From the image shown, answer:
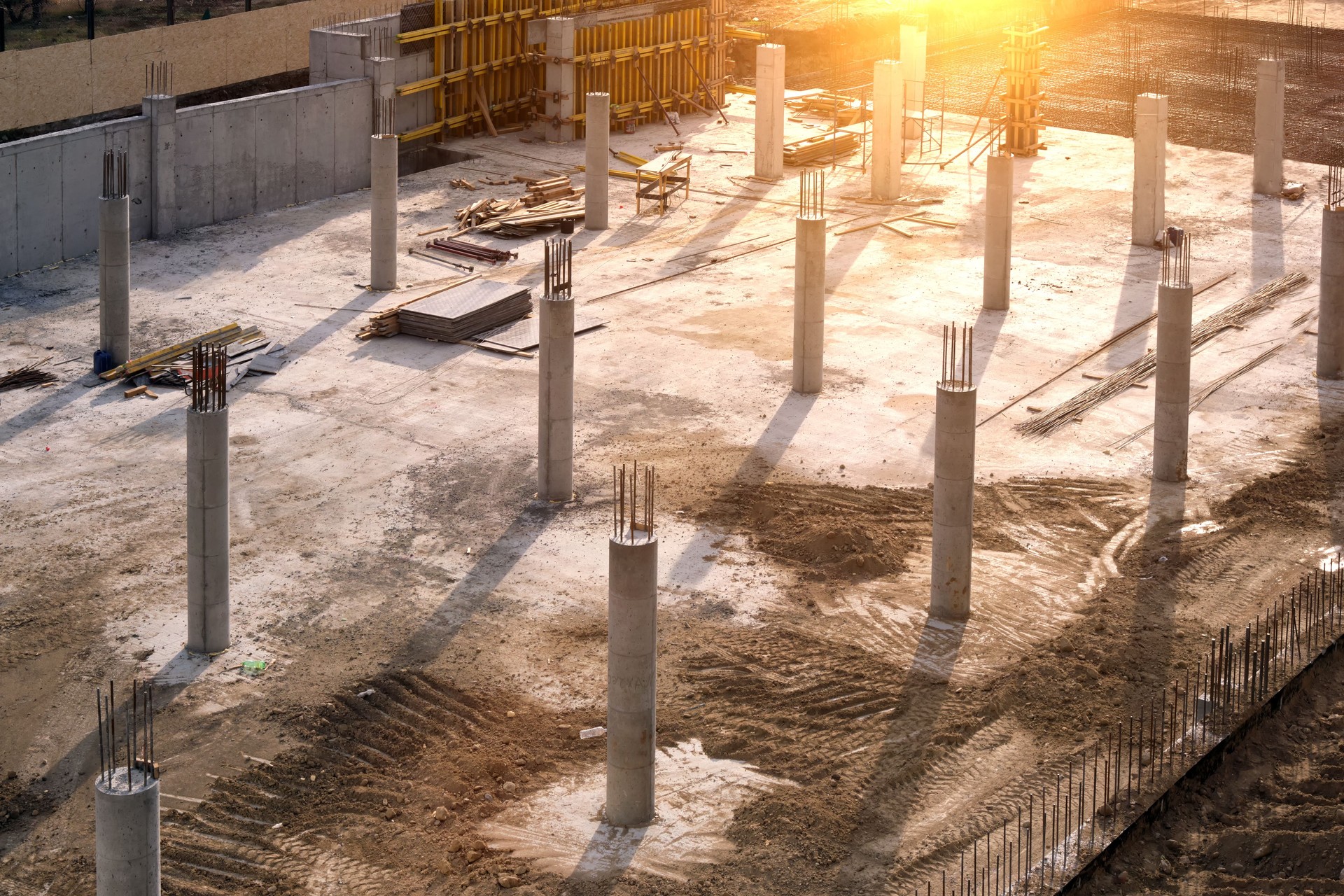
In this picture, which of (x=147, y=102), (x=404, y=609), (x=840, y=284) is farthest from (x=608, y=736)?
(x=147, y=102)

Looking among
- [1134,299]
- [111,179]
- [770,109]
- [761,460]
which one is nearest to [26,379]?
[111,179]

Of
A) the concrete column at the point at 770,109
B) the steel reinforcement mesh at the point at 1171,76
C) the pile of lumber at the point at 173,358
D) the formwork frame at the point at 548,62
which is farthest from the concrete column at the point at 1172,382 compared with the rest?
the formwork frame at the point at 548,62

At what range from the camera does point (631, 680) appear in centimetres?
1573

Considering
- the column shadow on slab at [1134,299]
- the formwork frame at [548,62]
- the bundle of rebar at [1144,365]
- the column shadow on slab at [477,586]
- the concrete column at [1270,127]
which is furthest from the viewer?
the formwork frame at [548,62]

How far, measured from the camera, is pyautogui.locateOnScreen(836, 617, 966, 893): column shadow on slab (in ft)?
50.2

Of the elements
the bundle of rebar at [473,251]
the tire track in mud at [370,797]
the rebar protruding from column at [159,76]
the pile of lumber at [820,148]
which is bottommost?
the tire track in mud at [370,797]

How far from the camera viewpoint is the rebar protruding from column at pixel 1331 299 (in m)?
26.8

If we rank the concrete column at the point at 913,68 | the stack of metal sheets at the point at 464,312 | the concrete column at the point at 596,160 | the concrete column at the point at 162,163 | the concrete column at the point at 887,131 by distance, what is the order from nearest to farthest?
1. the stack of metal sheets at the point at 464,312
2. the concrete column at the point at 162,163
3. the concrete column at the point at 596,160
4. the concrete column at the point at 887,131
5. the concrete column at the point at 913,68

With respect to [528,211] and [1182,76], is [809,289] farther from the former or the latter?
[1182,76]

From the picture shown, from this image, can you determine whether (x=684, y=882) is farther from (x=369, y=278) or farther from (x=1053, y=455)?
(x=369, y=278)

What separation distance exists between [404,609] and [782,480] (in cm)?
603

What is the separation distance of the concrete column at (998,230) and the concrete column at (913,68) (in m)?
12.8

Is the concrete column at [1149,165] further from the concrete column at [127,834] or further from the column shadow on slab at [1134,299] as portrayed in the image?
the concrete column at [127,834]

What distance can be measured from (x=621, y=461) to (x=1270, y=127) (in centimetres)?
2099
